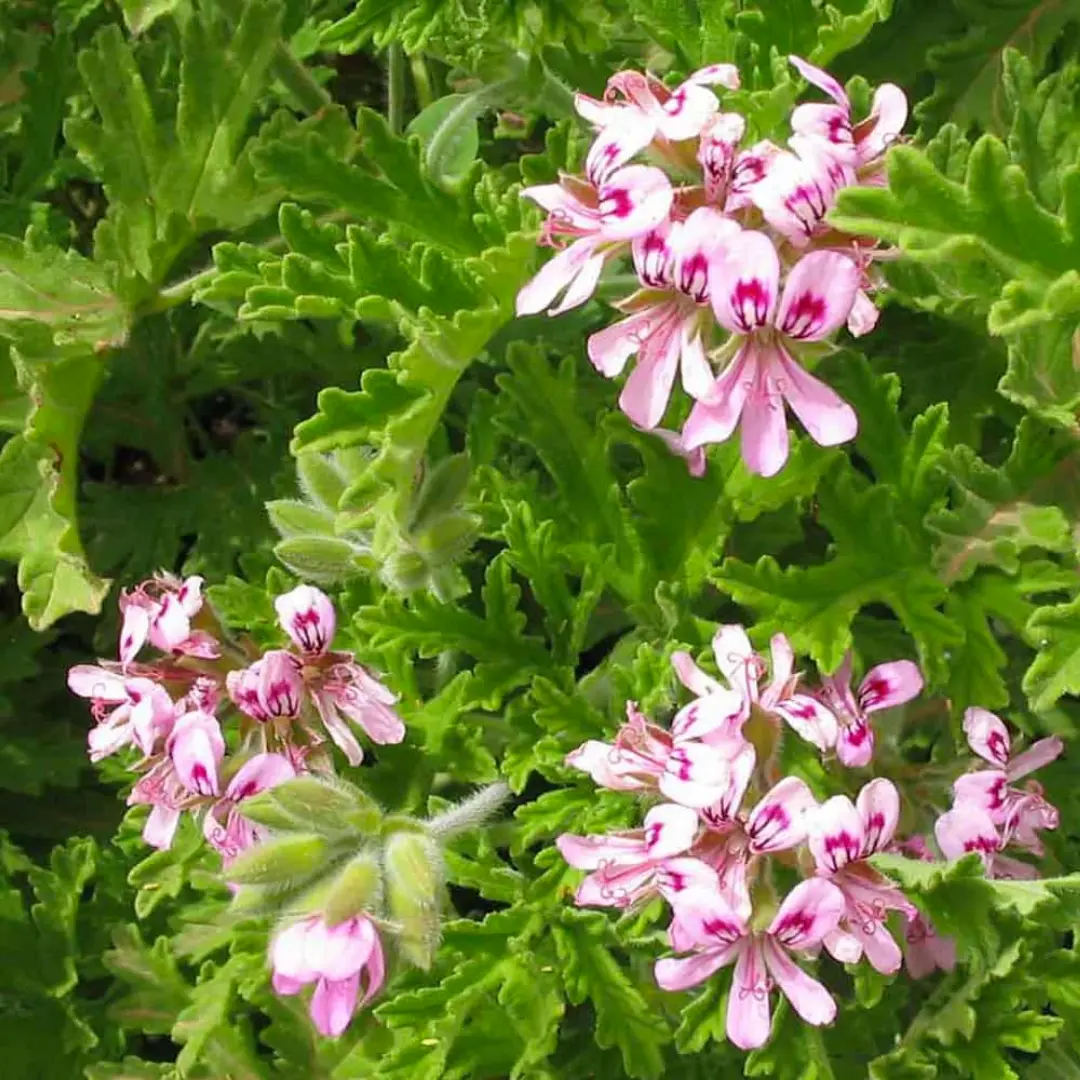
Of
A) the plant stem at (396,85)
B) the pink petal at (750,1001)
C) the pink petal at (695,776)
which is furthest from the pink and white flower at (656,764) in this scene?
the plant stem at (396,85)

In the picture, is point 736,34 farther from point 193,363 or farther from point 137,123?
point 193,363

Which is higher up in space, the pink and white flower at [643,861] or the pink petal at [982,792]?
the pink and white flower at [643,861]

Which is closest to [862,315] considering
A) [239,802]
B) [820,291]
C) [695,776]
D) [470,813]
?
[820,291]

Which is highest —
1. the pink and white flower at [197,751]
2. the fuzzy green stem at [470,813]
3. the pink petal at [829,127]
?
the pink petal at [829,127]

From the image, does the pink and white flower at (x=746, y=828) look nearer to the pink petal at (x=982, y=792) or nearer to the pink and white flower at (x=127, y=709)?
the pink petal at (x=982, y=792)

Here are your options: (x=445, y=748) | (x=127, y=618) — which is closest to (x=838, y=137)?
(x=445, y=748)
